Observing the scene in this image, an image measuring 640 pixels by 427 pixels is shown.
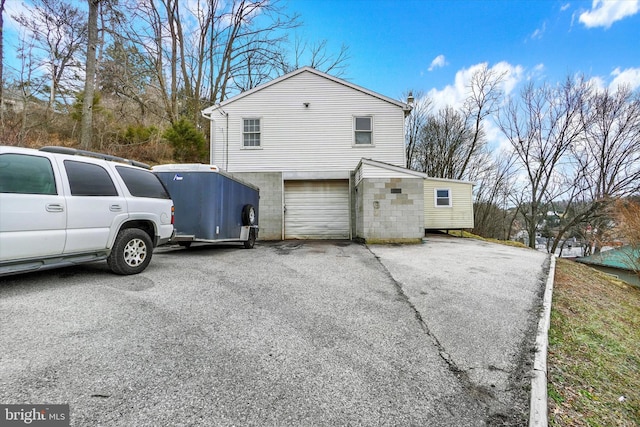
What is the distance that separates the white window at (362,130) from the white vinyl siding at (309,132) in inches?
6.6

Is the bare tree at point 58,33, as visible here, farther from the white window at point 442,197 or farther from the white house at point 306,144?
the white window at point 442,197

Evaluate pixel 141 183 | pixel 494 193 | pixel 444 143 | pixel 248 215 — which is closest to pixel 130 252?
pixel 141 183

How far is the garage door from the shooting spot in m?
12.0

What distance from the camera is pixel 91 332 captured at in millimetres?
2584

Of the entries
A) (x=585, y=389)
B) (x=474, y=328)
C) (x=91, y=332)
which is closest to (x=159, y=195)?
(x=91, y=332)

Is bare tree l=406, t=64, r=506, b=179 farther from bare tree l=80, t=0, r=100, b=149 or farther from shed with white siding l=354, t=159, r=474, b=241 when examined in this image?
bare tree l=80, t=0, r=100, b=149

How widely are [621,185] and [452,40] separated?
16.6 metres

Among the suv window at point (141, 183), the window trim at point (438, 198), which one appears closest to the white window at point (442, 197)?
the window trim at point (438, 198)

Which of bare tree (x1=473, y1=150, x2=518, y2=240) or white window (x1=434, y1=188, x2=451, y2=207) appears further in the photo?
bare tree (x1=473, y1=150, x2=518, y2=240)

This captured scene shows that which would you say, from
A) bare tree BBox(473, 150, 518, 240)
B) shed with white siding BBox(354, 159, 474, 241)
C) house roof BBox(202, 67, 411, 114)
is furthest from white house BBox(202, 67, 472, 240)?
bare tree BBox(473, 150, 518, 240)

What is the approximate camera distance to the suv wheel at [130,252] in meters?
4.23

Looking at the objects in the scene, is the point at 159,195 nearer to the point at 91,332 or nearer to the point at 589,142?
the point at 91,332

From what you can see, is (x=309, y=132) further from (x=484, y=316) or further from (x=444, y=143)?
(x=444, y=143)

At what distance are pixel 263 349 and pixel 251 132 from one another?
10868mm
